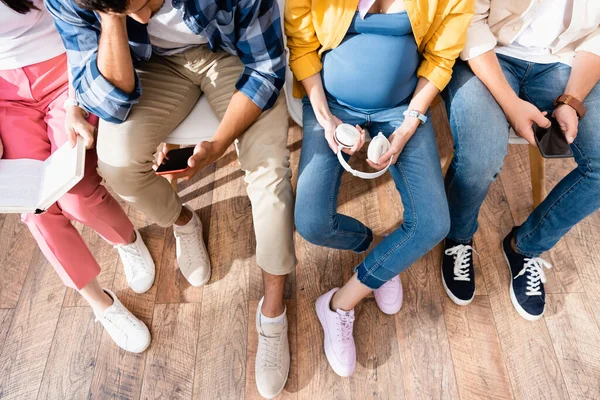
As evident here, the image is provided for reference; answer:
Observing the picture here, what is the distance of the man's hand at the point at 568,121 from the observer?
120 centimetres

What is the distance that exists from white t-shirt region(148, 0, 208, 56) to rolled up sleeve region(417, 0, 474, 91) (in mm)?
630

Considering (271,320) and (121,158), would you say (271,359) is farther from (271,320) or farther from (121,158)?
(121,158)

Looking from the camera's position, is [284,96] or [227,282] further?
[227,282]

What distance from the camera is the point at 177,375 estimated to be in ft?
4.45

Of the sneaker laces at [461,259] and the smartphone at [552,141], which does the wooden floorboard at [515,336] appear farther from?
the smartphone at [552,141]

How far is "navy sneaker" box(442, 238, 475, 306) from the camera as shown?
147 centimetres

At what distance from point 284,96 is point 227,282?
660 mm

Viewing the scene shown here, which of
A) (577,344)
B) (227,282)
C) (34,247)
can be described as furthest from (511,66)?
(34,247)

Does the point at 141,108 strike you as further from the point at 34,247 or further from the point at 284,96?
the point at 34,247

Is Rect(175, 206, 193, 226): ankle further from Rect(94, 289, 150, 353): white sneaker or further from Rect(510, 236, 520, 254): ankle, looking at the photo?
Rect(510, 236, 520, 254): ankle

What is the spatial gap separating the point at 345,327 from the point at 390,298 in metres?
0.19

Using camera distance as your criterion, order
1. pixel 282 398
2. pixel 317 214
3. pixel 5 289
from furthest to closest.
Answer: pixel 5 289 < pixel 282 398 < pixel 317 214

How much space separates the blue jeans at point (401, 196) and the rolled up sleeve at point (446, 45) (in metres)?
0.12

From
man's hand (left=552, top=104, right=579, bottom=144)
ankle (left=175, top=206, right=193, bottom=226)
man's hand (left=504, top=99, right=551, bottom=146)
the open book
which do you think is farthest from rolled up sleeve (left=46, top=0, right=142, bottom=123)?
man's hand (left=552, top=104, right=579, bottom=144)
